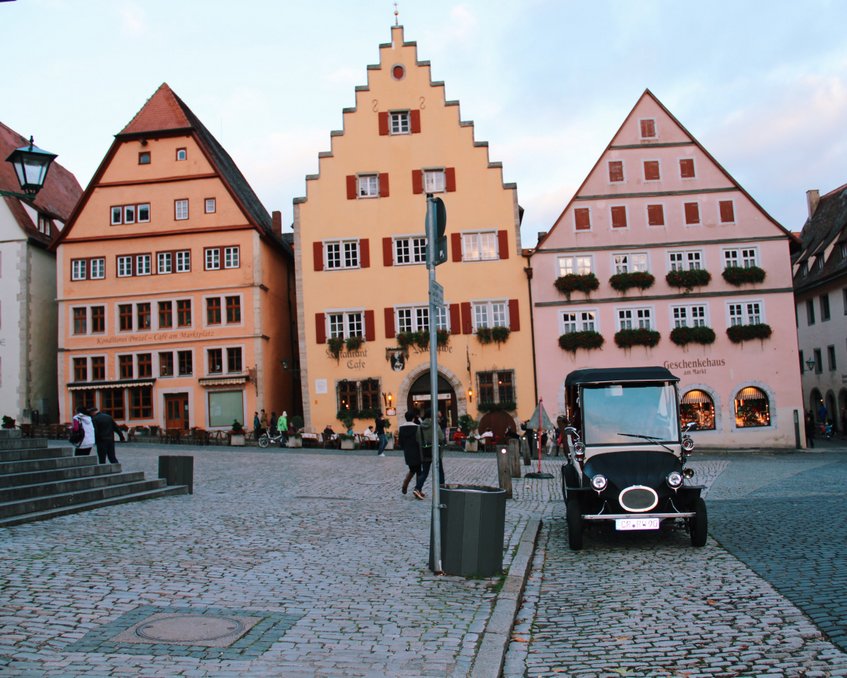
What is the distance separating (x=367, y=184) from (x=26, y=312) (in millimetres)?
17799

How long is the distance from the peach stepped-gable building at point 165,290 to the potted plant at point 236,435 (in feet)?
6.27

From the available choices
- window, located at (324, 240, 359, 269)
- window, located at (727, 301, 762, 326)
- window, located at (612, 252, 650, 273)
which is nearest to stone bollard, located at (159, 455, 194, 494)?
window, located at (324, 240, 359, 269)

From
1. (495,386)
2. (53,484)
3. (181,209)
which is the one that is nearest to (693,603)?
(53,484)

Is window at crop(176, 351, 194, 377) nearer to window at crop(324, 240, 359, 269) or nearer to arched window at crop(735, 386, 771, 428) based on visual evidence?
window at crop(324, 240, 359, 269)

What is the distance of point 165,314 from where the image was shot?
137 feet

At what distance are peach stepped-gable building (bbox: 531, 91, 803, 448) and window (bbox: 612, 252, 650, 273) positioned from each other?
1.8 inches

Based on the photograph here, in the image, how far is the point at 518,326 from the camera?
3944 centimetres

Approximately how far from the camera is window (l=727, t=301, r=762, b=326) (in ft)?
128

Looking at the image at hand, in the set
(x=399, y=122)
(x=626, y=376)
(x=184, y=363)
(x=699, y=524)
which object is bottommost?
(x=699, y=524)

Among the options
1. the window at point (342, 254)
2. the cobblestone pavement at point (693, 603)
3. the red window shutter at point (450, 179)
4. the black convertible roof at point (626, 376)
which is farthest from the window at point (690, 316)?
the black convertible roof at point (626, 376)

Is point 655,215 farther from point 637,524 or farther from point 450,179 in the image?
point 637,524

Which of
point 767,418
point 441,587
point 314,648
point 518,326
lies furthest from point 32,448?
point 767,418

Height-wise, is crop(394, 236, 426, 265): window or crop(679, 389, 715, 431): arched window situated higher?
crop(394, 236, 426, 265): window

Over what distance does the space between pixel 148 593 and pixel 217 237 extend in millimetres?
35306
